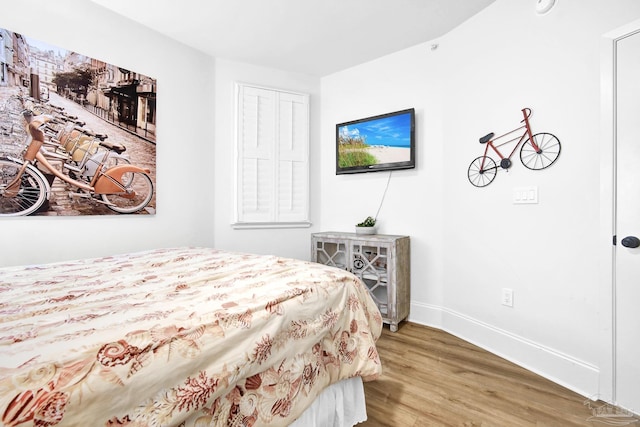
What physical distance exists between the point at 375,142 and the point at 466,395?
2211 millimetres

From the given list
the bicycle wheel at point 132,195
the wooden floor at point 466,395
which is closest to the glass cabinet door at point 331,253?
the wooden floor at point 466,395

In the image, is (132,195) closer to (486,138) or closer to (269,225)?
(269,225)

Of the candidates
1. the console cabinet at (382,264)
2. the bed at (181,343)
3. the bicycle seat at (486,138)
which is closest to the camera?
the bed at (181,343)

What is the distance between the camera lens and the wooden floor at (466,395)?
1.42 metres

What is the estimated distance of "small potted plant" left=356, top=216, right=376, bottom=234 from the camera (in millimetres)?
2863

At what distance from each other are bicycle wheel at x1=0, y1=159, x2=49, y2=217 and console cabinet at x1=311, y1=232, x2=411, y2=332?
2.16 metres

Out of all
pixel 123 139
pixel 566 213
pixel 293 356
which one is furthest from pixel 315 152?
pixel 293 356

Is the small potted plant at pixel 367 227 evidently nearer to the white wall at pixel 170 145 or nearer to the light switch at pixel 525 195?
the white wall at pixel 170 145

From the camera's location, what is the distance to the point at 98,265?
1571 millimetres

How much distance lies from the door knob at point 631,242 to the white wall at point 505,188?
137mm

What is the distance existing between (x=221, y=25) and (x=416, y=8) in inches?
62.4

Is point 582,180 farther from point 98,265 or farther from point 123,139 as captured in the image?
point 123,139

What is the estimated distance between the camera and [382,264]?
2.63 meters

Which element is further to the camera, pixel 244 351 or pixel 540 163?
pixel 540 163
